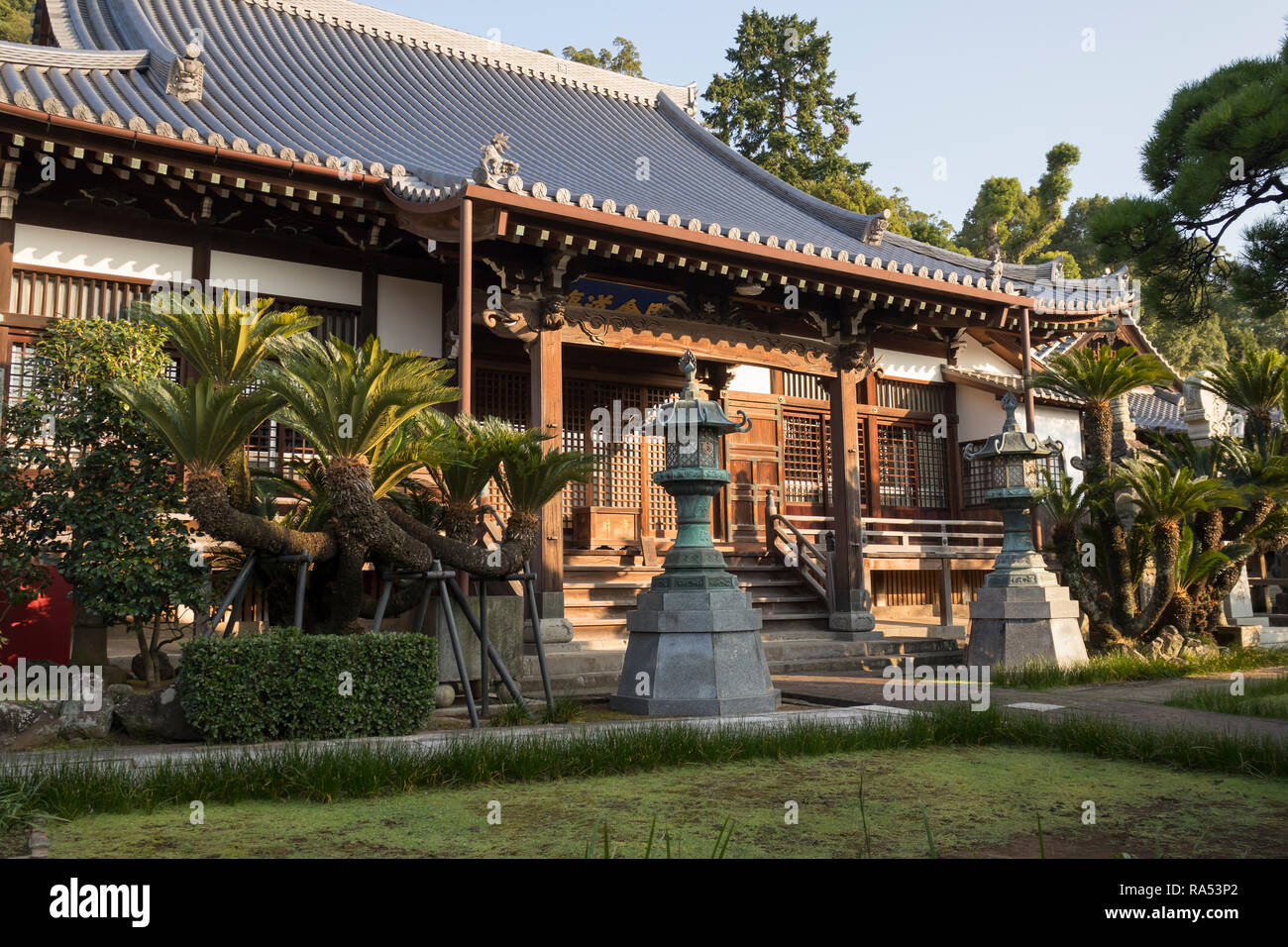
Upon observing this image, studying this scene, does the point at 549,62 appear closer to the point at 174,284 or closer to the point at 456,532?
the point at 174,284

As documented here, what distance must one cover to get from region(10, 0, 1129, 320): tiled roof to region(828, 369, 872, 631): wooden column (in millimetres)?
1884

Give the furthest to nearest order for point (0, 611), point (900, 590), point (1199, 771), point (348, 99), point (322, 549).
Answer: point (900, 590) < point (348, 99) < point (0, 611) < point (322, 549) < point (1199, 771)

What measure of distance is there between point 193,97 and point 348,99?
328cm

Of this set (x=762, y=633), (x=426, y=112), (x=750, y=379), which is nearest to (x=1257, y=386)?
(x=750, y=379)

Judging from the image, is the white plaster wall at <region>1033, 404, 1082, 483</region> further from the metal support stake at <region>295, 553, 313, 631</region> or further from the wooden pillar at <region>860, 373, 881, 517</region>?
the metal support stake at <region>295, 553, 313, 631</region>

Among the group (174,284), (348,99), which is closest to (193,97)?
(174,284)

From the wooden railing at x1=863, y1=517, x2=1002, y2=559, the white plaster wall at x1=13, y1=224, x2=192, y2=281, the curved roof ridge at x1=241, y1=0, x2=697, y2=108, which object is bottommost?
the wooden railing at x1=863, y1=517, x2=1002, y2=559

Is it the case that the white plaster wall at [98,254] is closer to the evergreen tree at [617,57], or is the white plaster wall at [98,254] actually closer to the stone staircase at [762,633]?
the stone staircase at [762,633]

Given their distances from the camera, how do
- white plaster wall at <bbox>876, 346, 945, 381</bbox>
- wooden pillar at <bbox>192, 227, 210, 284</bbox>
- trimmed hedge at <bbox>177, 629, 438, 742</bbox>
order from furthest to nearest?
white plaster wall at <bbox>876, 346, 945, 381</bbox> → wooden pillar at <bbox>192, 227, 210, 284</bbox> → trimmed hedge at <bbox>177, 629, 438, 742</bbox>

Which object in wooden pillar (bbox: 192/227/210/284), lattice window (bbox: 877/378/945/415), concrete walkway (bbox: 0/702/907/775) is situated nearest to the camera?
Result: concrete walkway (bbox: 0/702/907/775)

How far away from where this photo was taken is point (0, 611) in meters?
8.36

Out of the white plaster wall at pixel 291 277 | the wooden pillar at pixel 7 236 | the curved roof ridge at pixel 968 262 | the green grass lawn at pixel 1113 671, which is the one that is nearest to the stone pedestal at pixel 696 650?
the green grass lawn at pixel 1113 671

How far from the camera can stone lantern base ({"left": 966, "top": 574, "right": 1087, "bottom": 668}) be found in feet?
35.6

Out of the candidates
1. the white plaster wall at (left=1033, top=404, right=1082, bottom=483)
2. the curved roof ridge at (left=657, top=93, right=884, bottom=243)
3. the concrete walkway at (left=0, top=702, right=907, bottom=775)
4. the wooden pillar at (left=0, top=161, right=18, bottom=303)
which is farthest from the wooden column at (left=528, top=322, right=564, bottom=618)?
the white plaster wall at (left=1033, top=404, right=1082, bottom=483)
